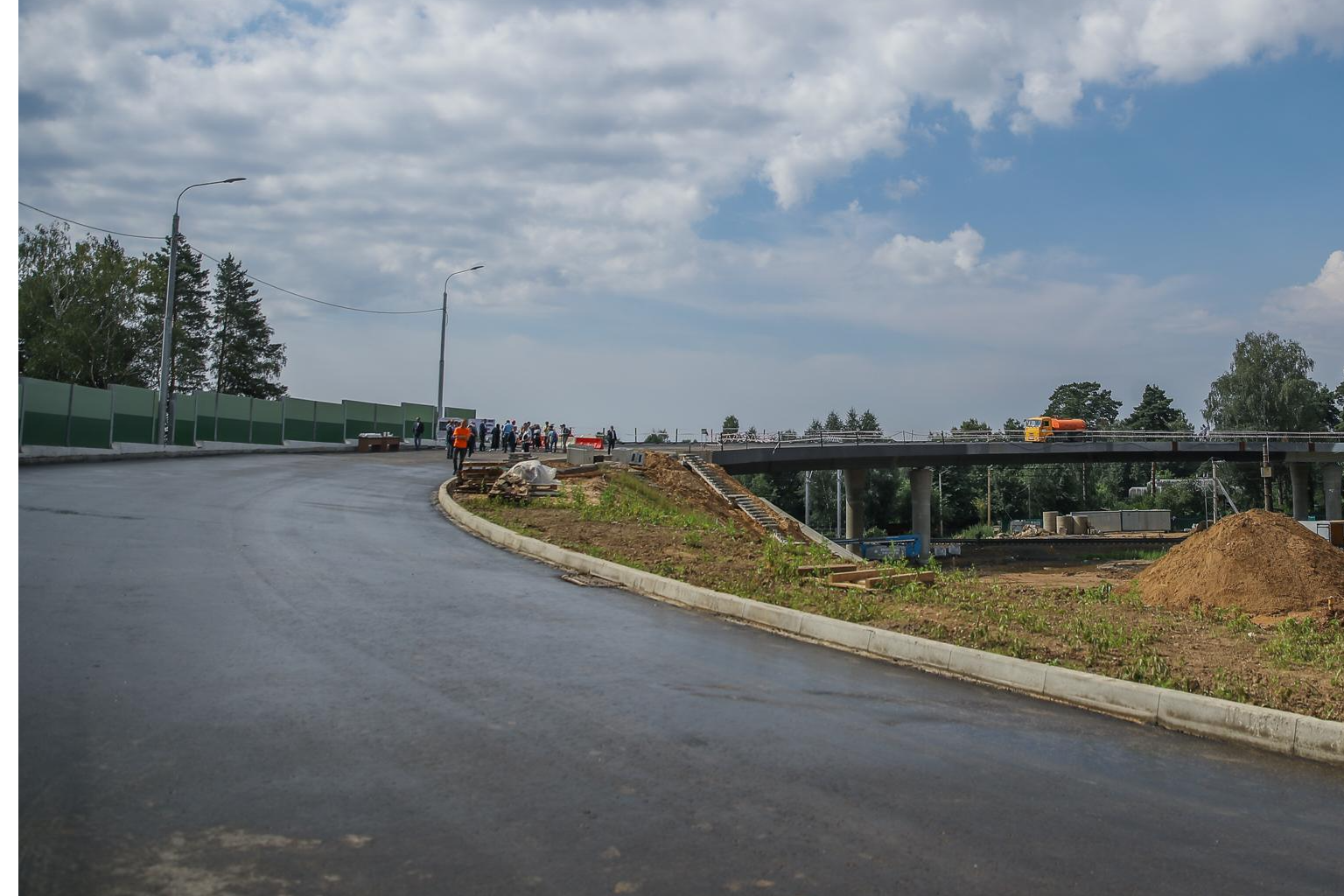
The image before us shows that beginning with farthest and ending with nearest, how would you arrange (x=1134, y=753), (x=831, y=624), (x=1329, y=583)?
1. (x=1329, y=583)
2. (x=831, y=624)
3. (x=1134, y=753)

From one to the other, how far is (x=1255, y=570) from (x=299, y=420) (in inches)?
1721

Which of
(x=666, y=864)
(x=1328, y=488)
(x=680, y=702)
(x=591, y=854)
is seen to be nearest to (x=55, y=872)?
(x=591, y=854)

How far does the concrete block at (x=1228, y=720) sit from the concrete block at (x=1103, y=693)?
10cm

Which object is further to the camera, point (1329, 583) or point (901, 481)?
point (901, 481)

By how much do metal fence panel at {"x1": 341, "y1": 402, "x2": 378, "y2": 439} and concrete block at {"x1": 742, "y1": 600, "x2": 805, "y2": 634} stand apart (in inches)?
1876

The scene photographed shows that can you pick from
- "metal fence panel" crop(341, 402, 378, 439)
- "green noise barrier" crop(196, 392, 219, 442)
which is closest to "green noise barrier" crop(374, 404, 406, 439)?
"metal fence panel" crop(341, 402, 378, 439)

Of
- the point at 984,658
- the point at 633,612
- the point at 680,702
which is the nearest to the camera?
the point at 680,702

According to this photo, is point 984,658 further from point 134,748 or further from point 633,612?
point 134,748

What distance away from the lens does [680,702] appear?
24.4 ft

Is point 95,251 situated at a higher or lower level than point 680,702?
higher

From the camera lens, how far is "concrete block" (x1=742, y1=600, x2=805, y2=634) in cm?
1069

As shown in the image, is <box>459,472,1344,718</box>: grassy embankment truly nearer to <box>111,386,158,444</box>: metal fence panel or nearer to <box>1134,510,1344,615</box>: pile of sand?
<box>1134,510,1344,615</box>: pile of sand

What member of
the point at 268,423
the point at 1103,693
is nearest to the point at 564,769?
the point at 1103,693

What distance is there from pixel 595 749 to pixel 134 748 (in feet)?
8.67
